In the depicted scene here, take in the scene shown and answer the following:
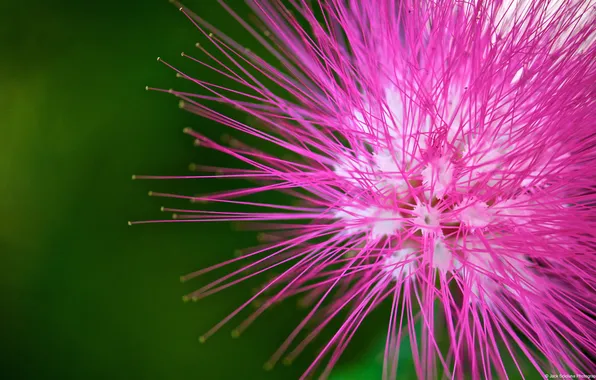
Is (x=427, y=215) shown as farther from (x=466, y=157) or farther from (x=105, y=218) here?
(x=105, y=218)

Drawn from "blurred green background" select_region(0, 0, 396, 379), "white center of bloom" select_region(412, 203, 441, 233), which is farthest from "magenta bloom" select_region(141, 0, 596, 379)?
"blurred green background" select_region(0, 0, 396, 379)

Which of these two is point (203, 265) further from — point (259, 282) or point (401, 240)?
point (401, 240)

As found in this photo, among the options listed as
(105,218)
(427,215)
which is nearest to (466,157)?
(427,215)

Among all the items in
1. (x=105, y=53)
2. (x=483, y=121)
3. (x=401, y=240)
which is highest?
(x=105, y=53)

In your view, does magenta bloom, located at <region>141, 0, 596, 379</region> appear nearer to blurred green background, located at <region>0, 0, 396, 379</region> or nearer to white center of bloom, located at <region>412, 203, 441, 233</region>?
white center of bloom, located at <region>412, 203, 441, 233</region>

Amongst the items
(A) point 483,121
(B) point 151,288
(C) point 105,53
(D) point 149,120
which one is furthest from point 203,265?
(A) point 483,121

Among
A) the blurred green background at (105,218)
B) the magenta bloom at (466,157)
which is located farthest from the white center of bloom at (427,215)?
the blurred green background at (105,218)

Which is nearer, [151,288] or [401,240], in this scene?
[401,240]

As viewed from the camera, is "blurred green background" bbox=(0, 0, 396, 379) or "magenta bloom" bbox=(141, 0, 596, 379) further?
"blurred green background" bbox=(0, 0, 396, 379)
